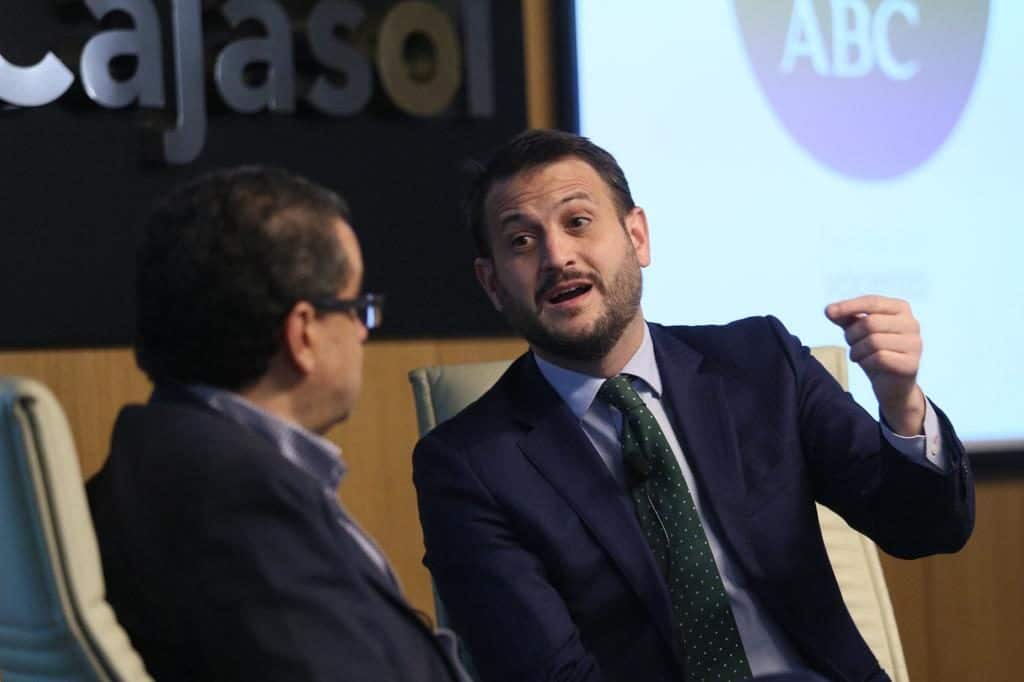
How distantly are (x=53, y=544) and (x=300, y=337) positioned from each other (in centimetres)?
30

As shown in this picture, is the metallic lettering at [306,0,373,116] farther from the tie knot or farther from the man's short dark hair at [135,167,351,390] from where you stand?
the man's short dark hair at [135,167,351,390]

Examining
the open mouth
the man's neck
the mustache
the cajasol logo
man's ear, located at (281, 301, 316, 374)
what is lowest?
the man's neck

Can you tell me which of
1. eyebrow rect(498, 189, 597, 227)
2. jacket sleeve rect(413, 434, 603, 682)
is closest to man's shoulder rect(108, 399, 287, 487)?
jacket sleeve rect(413, 434, 603, 682)

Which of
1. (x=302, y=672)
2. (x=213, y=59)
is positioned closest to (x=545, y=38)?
(x=213, y=59)

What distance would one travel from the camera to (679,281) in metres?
3.49

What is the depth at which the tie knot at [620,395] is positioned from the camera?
2289 millimetres

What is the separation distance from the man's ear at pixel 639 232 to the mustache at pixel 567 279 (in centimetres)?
15

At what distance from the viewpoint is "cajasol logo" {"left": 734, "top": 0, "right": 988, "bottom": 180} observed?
3604mm

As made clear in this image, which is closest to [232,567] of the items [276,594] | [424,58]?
[276,594]

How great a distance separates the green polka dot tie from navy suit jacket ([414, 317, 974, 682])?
0.03m

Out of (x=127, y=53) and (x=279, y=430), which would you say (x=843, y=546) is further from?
(x=127, y=53)

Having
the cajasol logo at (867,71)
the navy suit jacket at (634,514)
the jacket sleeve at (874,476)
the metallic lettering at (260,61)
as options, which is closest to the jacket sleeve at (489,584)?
the navy suit jacket at (634,514)

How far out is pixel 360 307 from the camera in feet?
4.98

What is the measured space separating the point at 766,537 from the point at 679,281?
1317 mm
